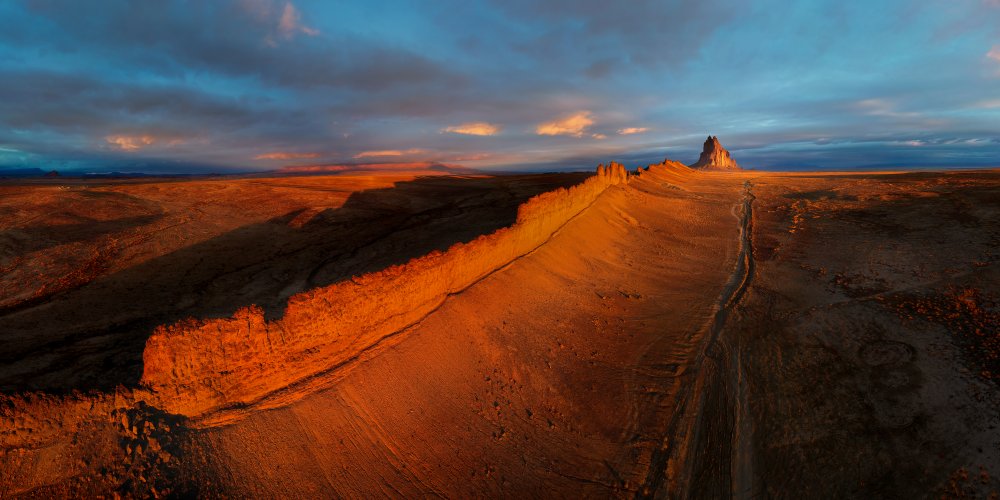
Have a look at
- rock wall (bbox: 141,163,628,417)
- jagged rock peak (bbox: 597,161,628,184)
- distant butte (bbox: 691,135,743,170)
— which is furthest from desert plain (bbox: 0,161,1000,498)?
distant butte (bbox: 691,135,743,170)

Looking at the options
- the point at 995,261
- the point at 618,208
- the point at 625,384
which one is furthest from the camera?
the point at 618,208

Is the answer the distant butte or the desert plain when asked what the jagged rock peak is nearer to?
the desert plain

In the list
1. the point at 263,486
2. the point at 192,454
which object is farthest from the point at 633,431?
the point at 192,454

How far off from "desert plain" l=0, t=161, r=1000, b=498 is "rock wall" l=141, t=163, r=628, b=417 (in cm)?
3

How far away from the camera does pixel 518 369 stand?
23.3ft

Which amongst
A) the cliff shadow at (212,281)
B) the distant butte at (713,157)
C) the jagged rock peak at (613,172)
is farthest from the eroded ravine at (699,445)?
the distant butte at (713,157)

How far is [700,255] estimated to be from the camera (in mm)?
14352

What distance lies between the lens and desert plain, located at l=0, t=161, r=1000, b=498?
15.0ft

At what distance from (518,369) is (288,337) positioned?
3945 mm

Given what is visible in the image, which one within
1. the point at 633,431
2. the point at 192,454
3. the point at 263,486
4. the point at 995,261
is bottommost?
the point at 633,431

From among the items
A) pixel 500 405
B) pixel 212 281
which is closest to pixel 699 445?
pixel 500 405

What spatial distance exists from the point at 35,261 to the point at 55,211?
6.47 meters

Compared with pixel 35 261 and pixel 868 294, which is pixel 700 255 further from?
pixel 35 261

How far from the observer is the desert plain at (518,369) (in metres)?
4.57
